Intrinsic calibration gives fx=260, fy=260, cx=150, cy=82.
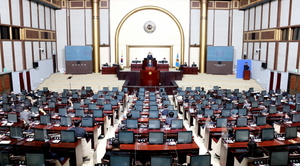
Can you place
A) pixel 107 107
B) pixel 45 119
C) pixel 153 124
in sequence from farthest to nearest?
pixel 107 107
pixel 45 119
pixel 153 124

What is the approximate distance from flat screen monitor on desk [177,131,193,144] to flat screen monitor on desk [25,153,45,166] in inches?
161

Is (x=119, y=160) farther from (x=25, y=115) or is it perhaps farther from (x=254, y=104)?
(x=254, y=104)

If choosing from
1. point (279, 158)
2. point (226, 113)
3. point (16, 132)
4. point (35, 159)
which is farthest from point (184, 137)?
point (16, 132)

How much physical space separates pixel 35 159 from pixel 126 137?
2802 mm

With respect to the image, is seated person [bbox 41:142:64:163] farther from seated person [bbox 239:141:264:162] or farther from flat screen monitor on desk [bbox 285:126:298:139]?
flat screen monitor on desk [bbox 285:126:298:139]

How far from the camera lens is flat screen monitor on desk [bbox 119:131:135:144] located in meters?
8.36

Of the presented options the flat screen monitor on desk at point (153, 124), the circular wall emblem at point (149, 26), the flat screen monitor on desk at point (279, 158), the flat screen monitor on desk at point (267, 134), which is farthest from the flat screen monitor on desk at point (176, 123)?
the circular wall emblem at point (149, 26)

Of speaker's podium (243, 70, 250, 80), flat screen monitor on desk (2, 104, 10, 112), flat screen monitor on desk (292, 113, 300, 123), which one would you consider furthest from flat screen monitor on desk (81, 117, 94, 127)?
speaker's podium (243, 70, 250, 80)

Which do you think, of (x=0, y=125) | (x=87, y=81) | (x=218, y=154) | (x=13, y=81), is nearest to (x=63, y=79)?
(x=87, y=81)

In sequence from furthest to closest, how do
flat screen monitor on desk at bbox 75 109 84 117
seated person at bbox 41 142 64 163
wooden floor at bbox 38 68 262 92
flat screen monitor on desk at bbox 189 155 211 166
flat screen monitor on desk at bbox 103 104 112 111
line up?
wooden floor at bbox 38 68 262 92, flat screen monitor on desk at bbox 103 104 112 111, flat screen monitor on desk at bbox 75 109 84 117, seated person at bbox 41 142 64 163, flat screen monitor on desk at bbox 189 155 211 166

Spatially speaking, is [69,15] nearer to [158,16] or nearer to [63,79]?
[63,79]

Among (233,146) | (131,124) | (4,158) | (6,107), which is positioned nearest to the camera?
(4,158)

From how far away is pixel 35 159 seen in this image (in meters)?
6.66

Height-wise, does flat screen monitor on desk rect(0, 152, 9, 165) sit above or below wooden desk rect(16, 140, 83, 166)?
above
